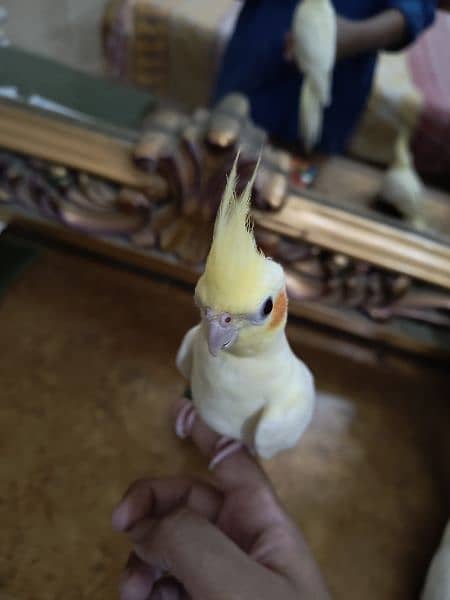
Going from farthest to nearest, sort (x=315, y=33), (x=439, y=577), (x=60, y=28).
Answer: (x=60, y=28) → (x=315, y=33) → (x=439, y=577)

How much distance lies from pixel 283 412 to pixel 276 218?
0.15m

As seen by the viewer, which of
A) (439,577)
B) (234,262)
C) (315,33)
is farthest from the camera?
(315,33)

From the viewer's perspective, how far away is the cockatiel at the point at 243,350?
199mm

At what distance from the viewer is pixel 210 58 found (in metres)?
0.67

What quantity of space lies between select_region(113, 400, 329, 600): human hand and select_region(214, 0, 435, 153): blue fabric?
311mm

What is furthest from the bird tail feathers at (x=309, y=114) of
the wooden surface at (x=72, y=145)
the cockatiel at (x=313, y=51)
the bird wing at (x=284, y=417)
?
the bird wing at (x=284, y=417)

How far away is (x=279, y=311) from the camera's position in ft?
0.74

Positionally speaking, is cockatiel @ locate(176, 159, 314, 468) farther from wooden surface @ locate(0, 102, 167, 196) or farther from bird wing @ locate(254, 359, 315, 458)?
wooden surface @ locate(0, 102, 167, 196)

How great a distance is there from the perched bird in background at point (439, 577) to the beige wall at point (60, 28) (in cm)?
54

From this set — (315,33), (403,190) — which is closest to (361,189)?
(403,190)

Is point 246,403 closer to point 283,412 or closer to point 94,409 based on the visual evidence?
point 283,412

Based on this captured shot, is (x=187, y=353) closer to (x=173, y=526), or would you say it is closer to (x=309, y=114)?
(x=173, y=526)

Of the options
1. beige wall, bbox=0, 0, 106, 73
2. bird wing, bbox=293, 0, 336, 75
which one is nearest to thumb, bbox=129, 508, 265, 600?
bird wing, bbox=293, 0, 336, 75

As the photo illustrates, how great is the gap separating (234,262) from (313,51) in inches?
11.6
